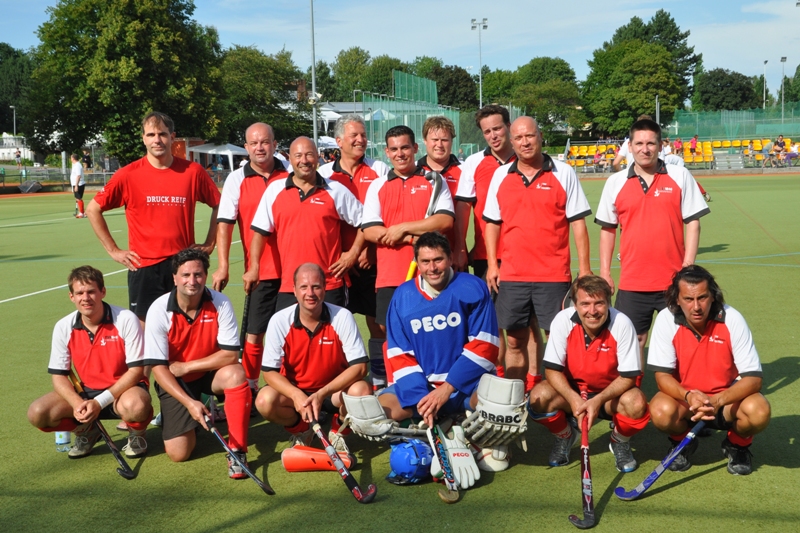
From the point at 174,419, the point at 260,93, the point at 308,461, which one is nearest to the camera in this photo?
the point at 308,461

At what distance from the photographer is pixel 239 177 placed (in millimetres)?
5738

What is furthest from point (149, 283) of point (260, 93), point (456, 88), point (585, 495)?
point (456, 88)

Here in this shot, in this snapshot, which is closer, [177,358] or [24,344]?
[177,358]

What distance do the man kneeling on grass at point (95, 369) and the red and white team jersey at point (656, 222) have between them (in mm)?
3137

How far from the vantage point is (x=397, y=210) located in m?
5.30

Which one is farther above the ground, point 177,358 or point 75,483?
point 177,358

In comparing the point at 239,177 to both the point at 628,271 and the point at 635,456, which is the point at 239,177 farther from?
the point at 635,456

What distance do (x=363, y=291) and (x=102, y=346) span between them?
1958mm

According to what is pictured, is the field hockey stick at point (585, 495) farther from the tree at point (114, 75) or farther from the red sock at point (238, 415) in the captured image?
the tree at point (114, 75)

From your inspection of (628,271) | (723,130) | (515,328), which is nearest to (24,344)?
(515,328)

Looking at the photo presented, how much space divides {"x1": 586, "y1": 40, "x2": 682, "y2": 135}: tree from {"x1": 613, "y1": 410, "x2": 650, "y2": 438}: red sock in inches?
3060

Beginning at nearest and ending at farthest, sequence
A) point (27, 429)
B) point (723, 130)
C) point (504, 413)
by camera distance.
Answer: point (504, 413), point (27, 429), point (723, 130)

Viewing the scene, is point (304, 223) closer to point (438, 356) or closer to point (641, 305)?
point (438, 356)

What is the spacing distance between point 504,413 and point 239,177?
2.80 meters
